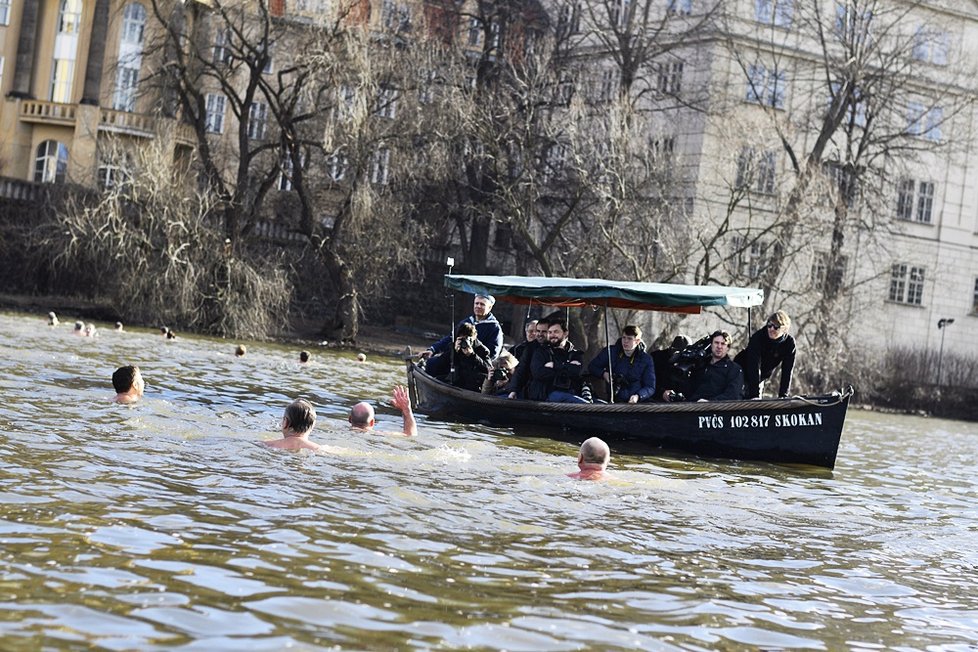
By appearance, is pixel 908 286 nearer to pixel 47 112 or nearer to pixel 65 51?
pixel 47 112

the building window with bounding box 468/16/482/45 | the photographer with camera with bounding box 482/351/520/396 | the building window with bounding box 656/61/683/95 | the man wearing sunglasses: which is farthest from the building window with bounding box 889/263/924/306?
the man wearing sunglasses

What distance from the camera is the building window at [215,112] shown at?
62997mm

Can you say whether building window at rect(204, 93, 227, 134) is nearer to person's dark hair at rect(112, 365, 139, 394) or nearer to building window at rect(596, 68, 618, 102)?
building window at rect(596, 68, 618, 102)

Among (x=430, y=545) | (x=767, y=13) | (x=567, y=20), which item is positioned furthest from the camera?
(x=767, y=13)

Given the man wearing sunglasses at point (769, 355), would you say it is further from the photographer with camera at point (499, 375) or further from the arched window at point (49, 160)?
the arched window at point (49, 160)

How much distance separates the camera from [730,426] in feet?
68.3

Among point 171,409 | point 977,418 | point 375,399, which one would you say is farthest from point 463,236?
point 171,409

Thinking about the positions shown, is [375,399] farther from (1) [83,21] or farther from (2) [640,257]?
(1) [83,21]

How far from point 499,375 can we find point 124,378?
7399mm

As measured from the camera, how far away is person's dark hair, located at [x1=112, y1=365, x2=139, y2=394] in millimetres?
18227

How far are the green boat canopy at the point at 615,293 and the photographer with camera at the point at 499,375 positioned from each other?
1100mm

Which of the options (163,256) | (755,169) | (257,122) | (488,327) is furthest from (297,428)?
(257,122)

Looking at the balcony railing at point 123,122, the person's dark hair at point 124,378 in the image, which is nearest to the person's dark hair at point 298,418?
the person's dark hair at point 124,378

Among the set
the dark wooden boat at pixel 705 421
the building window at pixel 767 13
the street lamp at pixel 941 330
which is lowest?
the dark wooden boat at pixel 705 421
